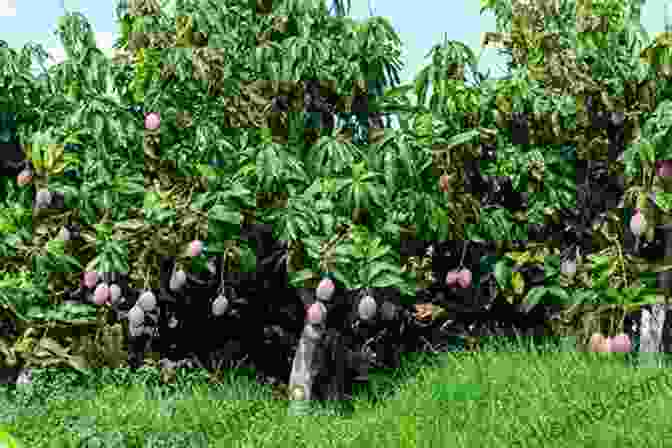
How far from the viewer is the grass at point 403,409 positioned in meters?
3.79

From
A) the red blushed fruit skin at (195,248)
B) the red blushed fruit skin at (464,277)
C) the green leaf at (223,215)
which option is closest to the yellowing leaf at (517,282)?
the red blushed fruit skin at (464,277)

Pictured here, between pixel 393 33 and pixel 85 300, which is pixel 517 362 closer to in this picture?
pixel 393 33

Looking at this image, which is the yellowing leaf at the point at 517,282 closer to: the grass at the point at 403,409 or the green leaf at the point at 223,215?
the grass at the point at 403,409

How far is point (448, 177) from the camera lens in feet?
16.3

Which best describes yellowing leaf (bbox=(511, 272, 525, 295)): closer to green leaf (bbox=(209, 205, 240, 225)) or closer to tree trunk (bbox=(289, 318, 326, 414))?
tree trunk (bbox=(289, 318, 326, 414))

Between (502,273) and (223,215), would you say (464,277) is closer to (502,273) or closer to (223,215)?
(502,273)

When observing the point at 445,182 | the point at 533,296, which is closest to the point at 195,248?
the point at 445,182

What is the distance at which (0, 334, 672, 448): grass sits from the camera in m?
3.79

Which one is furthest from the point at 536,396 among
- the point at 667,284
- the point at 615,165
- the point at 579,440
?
the point at 615,165

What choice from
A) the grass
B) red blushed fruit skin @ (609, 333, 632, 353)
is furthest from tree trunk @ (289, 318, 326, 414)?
red blushed fruit skin @ (609, 333, 632, 353)

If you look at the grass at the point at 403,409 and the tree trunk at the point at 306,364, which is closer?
the grass at the point at 403,409

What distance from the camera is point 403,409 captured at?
441 centimetres

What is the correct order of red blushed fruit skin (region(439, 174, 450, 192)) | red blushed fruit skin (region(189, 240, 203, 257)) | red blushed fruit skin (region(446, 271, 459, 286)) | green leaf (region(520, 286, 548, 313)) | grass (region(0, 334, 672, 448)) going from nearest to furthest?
grass (region(0, 334, 672, 448)) < red blushed fruit skin (region(189, 240, 203, 257)) < red blushed fruit skin (region(439, 174, 450, 192)) < green leaf (region(520, 286, 548, 313)) < red blushed fruit skin (region(446, 271, 459, 286))

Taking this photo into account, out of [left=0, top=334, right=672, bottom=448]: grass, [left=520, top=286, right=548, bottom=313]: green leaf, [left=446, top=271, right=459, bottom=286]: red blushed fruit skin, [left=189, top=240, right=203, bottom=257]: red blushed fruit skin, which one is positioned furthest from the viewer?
[left=446, top=271, right=459, bottom=286]: red blushed fruit skin
